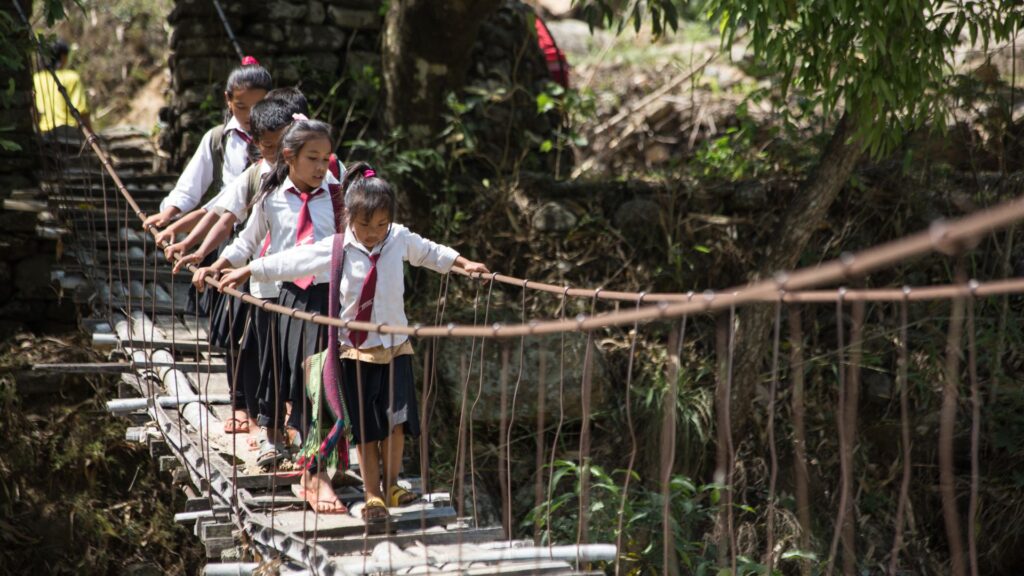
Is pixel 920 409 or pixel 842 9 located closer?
pixel 842 9

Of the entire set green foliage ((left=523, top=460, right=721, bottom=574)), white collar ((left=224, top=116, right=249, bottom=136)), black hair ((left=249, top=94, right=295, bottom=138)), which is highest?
black hair ((left=249, top=94, right=295, bottom=138))

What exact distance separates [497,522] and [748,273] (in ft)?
6.05

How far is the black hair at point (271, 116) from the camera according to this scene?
369cm

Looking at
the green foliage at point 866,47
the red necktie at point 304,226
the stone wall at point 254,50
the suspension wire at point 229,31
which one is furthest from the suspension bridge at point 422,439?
the suspension wire at point 229,31

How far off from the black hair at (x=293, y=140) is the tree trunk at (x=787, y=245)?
108 inches

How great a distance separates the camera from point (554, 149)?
6855mm

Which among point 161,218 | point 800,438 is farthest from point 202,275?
point 800,438

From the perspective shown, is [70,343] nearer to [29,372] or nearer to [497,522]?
[29,372]

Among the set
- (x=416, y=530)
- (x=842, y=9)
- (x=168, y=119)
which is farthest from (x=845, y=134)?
(x=168, y=119)

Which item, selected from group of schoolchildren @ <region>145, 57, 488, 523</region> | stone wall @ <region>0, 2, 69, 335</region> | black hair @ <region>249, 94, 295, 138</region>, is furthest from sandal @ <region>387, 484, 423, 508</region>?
stone wall @ <region>0, 2, 69, 335</region>

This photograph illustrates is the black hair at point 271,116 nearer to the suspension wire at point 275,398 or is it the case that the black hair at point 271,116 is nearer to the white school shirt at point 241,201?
the white school shirt at point 241,201

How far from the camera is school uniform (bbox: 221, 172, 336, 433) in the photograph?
3.52 meters

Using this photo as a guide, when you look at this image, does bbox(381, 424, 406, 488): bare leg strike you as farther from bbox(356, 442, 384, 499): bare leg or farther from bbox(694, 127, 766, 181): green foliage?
bbox(694, 127, 766, 181): green foliage

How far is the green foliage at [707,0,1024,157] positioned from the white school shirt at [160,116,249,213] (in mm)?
1861
